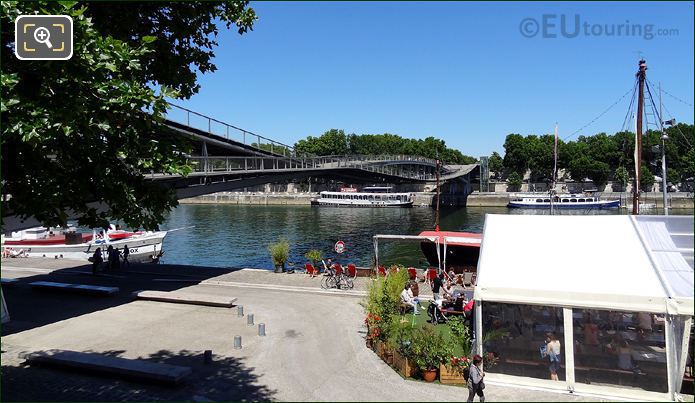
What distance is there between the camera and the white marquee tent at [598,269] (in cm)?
1093

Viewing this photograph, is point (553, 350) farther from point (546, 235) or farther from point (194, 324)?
point (194, 324)

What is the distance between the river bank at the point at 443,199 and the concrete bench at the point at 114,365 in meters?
106

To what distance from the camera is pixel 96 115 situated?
927cm

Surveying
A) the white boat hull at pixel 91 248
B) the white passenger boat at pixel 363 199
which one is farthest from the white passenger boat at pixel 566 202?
the white boat hull at pixel 91 248

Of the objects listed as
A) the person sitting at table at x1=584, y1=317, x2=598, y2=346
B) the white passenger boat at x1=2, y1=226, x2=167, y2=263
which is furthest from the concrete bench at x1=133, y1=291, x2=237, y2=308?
the white passenger boat at x1=2, y1=226, x2=167, y2=263

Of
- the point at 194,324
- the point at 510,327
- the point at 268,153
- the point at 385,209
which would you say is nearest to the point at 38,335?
the point at 194,324

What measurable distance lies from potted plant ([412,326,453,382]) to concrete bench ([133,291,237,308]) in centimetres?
922

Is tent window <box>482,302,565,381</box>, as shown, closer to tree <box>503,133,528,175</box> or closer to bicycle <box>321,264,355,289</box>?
bicycle <box>321,264,355,289</box>

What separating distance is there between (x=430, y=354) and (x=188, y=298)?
11.3 m

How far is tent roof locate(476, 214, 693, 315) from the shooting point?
11.2 m

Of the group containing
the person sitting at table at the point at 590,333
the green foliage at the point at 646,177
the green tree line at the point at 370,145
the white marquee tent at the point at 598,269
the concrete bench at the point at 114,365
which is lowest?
the concrete bench at the point at 114,365

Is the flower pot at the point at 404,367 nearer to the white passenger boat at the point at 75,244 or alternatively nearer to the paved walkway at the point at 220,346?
the paved walkway at the point at 220,346

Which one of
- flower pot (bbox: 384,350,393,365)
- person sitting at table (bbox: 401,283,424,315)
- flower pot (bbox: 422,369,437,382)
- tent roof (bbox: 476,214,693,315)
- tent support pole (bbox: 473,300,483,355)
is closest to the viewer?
tent roof (bbox: 476,214,693,315)

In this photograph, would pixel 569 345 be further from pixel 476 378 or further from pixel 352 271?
pixel 352 271
